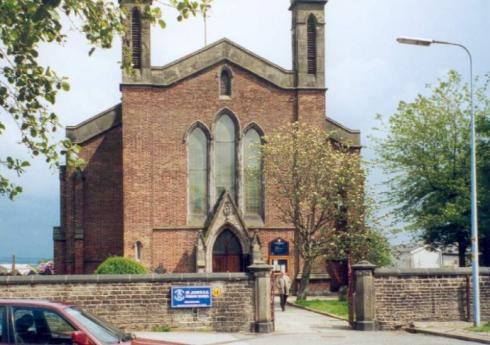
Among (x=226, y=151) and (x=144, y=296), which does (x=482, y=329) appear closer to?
(x=144, y=296)

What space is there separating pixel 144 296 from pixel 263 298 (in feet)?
10.6

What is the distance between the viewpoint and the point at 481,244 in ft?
125

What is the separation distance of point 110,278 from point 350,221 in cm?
1608

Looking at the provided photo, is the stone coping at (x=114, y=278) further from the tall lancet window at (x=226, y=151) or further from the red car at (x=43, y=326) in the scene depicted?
the tall lancet window at (x=226, y=151)

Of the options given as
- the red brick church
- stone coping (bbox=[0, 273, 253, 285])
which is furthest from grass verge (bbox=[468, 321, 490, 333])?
the red brick church

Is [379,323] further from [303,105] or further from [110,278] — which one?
[303,105]

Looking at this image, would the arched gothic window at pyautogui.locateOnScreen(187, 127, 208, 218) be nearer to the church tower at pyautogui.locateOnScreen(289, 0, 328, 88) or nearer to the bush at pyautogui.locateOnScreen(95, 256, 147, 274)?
the church tower at pyautogui.locateOnScreen(289, 0, 328, 88)

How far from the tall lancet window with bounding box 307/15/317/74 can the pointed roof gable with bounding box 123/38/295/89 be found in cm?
98

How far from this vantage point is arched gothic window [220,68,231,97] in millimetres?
40688

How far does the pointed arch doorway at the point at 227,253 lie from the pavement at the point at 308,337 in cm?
1308

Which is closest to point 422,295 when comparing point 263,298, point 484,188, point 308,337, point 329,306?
point 308,337

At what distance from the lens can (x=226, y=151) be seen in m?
40.7

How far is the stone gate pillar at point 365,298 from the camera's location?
81.1 feet

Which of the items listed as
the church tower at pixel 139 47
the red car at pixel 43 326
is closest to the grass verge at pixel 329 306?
the church tower at pixel 139 47
